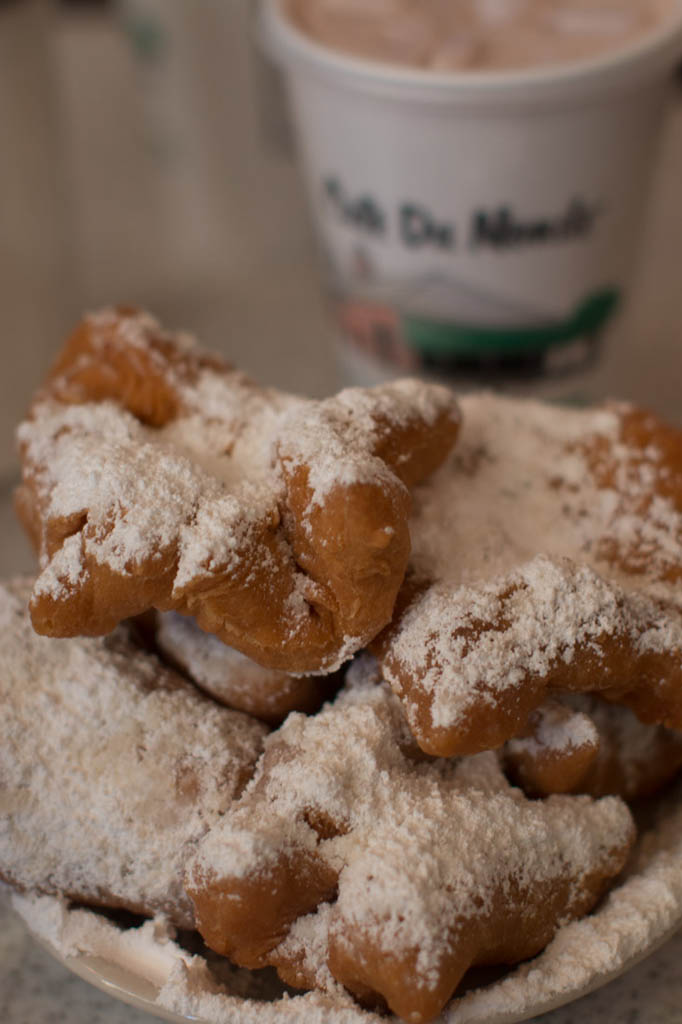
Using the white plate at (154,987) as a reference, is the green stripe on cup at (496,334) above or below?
below

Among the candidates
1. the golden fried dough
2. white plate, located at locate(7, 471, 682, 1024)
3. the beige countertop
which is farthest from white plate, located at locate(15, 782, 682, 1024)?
the beige countertop

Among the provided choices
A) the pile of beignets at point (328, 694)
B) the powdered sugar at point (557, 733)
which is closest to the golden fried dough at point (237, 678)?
the pile of beignets at point (328, 694)

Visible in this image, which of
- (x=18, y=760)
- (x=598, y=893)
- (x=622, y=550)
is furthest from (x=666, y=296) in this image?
(x=18, y=760)

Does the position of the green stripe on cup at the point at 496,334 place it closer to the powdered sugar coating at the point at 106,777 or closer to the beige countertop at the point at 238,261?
the beige countertop at the point at 238,261

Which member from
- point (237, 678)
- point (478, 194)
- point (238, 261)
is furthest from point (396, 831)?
point (238, 261)

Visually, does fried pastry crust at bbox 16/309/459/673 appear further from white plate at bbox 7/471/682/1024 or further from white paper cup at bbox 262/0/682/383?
white paper cup at bbox 262/0/682/383

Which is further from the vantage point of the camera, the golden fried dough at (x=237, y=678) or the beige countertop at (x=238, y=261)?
the beige countertop at (x=238, y=261)

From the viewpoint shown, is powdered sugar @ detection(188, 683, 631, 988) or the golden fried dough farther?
the golden fried dough
